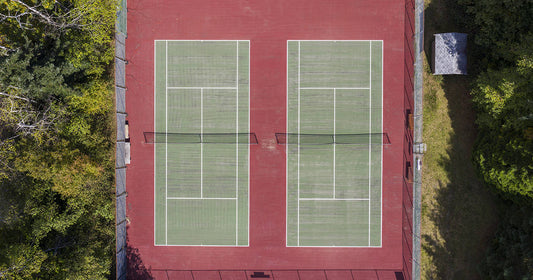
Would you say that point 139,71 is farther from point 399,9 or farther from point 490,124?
point 490,124

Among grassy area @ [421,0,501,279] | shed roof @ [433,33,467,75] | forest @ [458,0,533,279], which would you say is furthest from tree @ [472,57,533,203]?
grassy area @ [421,0,501,279]

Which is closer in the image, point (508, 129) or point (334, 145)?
point (508, 129)

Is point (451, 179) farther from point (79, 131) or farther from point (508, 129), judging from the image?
point (79, 131)

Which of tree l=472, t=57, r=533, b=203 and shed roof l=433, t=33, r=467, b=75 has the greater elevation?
shed roof l=433, t=33, r=467, b=75

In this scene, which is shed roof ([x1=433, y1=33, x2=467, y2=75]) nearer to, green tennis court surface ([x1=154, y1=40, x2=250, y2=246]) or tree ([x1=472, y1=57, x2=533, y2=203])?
tree ([x1=472, y1=57, x2=533, y2=203])

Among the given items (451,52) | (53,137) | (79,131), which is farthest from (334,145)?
(53,137)

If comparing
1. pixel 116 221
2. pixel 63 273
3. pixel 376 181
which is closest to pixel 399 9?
pixel 376 181
